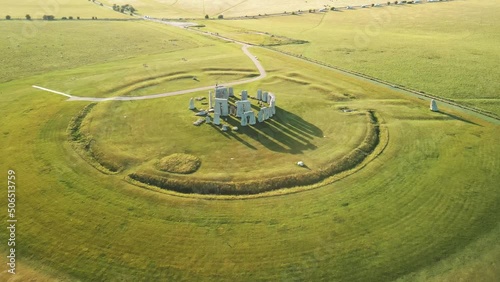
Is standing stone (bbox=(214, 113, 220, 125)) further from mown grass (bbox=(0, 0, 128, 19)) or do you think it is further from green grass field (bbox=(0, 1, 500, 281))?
mown grass (bbox=(0, 0, 128, 19))

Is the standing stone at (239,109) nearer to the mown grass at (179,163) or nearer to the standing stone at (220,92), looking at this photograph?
the standing stone at (220,92)

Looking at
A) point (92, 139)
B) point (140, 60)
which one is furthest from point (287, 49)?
point (92, 139)

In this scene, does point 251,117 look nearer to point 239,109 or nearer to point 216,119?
point 239,109

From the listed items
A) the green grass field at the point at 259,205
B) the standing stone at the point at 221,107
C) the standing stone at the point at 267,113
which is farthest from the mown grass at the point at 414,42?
the standing stone at the point at 221,107

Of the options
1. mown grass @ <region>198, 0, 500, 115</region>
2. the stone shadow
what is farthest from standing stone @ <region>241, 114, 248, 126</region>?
mown grass @ <region>198, 0, 500, 115</region>

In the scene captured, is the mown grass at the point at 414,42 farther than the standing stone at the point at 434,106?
Yes

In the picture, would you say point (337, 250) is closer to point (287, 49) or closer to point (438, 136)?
point (438, 136)
